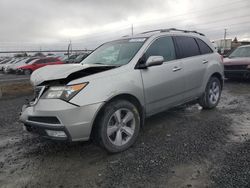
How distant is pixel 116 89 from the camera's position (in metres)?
3.44

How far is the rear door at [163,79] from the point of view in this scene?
398cm

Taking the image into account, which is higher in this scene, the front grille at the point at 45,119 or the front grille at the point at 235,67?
the front grille at the point at 45,119

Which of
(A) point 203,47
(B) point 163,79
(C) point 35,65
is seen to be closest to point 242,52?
(A) point 203,47

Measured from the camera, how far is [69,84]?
321 cm

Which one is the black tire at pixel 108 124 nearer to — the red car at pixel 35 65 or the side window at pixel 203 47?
the side window at pixel 203 47

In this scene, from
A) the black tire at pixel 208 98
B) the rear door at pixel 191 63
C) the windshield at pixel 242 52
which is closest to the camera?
the rear door at pixel 191 63

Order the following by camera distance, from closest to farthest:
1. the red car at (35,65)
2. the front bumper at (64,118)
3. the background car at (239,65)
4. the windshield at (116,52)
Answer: the front bumper at (64,118), the windshield at (116,52), the background car at (239,65), the red car at (35,65)

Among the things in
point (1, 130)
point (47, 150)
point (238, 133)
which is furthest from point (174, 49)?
point (1, 130)

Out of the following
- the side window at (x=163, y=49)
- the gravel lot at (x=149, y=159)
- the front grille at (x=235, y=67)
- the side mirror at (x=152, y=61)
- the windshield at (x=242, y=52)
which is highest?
the side window at (x=163, y=49)

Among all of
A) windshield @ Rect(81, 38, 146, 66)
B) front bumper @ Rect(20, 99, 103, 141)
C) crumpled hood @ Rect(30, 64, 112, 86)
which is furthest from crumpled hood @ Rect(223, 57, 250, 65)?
front bumper @ Rect(20, 99, 103, 141)

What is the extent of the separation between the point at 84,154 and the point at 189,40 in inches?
126

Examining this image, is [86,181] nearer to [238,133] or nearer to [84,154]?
[84,154]

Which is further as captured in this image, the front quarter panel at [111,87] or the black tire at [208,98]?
the black tire at [208,98]

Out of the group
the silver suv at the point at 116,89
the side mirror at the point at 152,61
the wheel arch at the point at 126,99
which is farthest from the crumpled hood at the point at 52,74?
the side mirror at the point at 152,61
